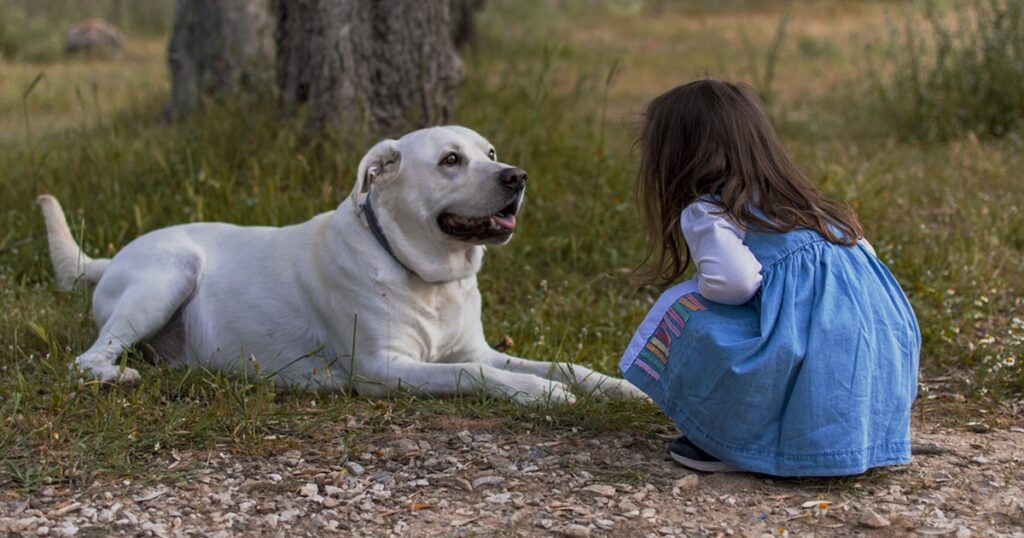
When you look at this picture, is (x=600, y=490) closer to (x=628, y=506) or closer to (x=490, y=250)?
(x=628, y=506)

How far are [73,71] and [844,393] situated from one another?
33.2 ft

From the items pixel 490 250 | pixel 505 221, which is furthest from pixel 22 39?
pixel 505 221

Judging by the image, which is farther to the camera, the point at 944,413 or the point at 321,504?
the point at 944,413

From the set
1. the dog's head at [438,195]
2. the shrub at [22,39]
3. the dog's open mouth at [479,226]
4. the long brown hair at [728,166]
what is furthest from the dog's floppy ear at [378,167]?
the shrub at [22,39]

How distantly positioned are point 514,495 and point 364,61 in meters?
3.52

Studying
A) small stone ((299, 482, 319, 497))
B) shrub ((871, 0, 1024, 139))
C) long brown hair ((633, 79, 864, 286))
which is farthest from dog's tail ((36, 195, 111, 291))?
shrub ((871, 0, 1024, 139))

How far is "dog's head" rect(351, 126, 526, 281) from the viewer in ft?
13.2

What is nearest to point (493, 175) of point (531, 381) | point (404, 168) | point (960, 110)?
point (404, 168)

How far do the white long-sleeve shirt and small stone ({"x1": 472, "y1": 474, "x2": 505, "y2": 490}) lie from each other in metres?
0.79

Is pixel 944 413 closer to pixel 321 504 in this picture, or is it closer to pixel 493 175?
pixel 493 175

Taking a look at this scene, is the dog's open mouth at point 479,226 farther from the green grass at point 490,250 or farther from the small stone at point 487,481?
the small stone at point 487,481

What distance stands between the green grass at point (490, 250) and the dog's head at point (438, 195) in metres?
0.52

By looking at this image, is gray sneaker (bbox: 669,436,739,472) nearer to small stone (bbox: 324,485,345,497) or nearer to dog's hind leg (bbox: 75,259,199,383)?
small stone (bbox: 324,485,345,497)

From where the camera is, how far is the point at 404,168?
410cm
